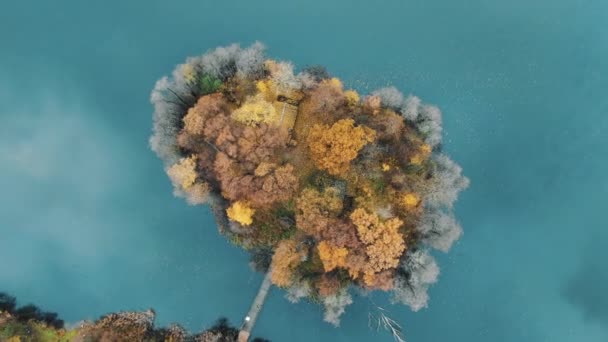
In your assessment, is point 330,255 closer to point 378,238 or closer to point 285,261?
point 285,261

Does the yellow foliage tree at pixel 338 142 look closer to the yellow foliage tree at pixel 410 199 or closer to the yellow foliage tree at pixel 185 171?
the yellow foliage tree at pixel 410 199

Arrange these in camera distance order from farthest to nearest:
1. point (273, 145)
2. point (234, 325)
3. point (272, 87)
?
point (234, 325), point (272, 87), point (273, 145)

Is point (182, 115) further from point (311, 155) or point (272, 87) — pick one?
point (311, 155)

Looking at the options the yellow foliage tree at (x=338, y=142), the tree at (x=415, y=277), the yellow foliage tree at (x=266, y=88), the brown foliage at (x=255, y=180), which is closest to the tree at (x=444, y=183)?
the tree at (x=415, y=277)

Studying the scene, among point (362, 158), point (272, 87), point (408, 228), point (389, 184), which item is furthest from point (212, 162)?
point (408, 228)

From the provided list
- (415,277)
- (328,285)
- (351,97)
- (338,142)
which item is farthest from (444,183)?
(328,285)
